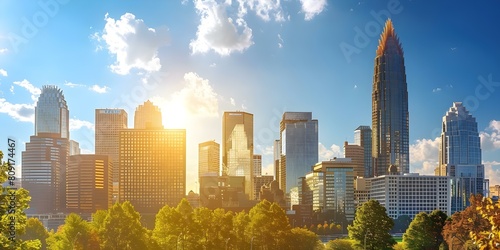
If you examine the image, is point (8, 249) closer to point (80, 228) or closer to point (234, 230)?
point (80, 228)

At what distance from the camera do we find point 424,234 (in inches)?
3661

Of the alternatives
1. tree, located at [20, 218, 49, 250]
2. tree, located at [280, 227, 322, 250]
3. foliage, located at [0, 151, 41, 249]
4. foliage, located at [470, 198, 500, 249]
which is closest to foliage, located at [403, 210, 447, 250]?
tree, located at [280, 227, 322, 250]

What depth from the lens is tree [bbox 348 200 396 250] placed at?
291ft

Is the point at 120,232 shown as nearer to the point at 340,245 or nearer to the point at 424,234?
the point at 340,245

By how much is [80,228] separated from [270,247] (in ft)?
93.3

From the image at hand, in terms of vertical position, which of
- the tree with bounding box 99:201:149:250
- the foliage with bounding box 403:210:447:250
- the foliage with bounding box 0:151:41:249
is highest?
the foliage with bounding box 0:151:41:249

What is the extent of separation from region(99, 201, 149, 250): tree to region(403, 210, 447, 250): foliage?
147ft

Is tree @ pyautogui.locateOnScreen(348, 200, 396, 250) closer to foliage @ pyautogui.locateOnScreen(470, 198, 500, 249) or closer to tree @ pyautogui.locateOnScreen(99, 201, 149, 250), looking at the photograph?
tree @ pyautogui.locateOnScreen(99, 201, 149, 250)

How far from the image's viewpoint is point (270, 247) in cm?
8831


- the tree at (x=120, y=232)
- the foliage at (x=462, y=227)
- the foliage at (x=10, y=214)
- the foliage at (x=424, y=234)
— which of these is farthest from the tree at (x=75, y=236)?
the foliage at (x=10, y=214)

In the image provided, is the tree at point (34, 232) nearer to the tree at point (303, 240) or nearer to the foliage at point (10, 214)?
the tree at point (303, 240)

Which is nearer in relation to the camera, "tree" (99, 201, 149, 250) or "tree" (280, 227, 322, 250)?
"tree" (99, 201, 149, 250)

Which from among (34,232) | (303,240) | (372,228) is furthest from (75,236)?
(372,228)

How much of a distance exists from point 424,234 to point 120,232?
162ft
